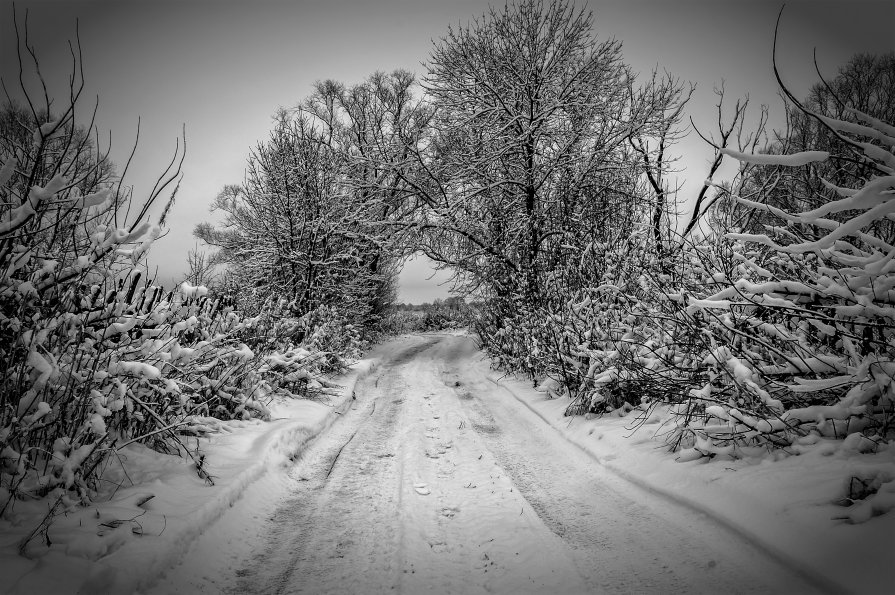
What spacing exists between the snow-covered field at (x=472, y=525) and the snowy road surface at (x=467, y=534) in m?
0.01

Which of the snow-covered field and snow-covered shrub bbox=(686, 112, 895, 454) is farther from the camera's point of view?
snow-covered shrub bbox=(686, 112, 895, 454)

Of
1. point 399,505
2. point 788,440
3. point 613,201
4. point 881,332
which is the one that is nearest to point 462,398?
point 399,505

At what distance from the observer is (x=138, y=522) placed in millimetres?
2521

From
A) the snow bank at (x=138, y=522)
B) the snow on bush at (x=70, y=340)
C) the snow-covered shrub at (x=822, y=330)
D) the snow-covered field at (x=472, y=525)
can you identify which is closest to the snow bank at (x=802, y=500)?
the snow-covered field at (x=472, y=525)

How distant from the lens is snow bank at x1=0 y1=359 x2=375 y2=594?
79.7 inches

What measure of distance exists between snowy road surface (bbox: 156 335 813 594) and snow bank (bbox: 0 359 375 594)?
0.55ft

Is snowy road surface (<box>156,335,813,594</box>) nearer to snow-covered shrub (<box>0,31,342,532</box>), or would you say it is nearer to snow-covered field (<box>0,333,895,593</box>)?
snow-covered field (<box>0,333,895,593</box>)

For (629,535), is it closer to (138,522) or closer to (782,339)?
(782,339)

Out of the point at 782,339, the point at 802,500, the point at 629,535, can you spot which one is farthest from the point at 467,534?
the point at 782,339

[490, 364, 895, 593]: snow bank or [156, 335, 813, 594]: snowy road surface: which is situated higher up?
[490, 364, 895, 593]: snow bank

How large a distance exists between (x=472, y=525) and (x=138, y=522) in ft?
7.44

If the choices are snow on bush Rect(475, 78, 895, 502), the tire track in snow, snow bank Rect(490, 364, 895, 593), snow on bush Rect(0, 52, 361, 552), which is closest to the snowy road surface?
the tire track in snow

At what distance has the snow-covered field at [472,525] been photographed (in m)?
2.14

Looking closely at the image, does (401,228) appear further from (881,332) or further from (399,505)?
(881,332)
